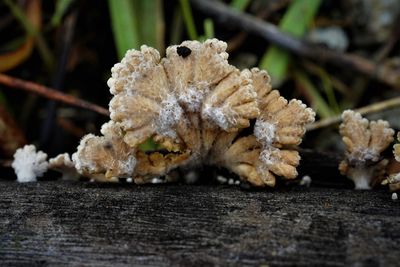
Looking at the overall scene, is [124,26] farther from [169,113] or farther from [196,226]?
[196,226]

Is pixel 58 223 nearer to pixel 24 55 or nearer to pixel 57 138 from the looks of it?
pixel 57 138

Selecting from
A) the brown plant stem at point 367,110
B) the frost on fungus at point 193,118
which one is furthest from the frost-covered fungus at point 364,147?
the brown plant stem at point 367,110

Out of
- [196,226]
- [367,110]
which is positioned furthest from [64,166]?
[367,110]

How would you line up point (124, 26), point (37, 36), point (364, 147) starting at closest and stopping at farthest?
point (364, 147)
point (124, 26)
point (37, 36)

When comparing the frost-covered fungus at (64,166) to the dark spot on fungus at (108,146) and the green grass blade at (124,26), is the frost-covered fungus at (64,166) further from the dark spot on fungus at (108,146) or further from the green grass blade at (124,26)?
the green grass blade at (124,26)

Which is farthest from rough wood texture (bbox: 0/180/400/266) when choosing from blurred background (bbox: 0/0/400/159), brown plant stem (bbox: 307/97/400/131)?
blurred background (bbox: 0/0/400/159)
